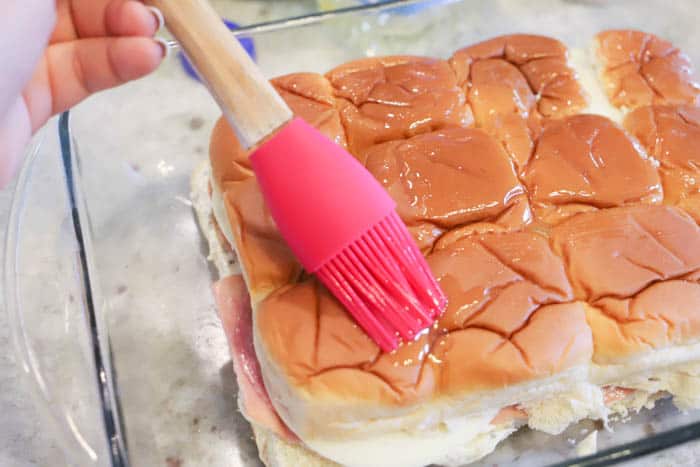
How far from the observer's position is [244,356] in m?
1.64

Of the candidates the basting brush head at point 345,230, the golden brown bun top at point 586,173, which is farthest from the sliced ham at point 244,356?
the golden brown bun top at point 586,173

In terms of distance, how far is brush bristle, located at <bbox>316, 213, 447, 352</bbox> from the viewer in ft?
4.45

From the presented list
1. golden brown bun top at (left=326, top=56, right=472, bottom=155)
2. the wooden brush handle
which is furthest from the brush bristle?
golden brown bun top at (left=326, top=56, right=472, bottom=155)

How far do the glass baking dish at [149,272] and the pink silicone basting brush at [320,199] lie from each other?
57 centimetres

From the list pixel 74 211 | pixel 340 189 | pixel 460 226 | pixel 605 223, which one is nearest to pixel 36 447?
pixel 74 211

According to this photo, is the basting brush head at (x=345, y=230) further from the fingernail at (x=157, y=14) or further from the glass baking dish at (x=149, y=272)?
the glass baking dish at (x=149, y=272)

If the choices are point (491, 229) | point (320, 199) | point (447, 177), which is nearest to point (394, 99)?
point (447, 177)

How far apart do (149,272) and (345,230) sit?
3.11 ft

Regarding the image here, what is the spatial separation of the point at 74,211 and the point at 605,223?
144 centimetres

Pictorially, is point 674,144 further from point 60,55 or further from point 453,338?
point 60,55

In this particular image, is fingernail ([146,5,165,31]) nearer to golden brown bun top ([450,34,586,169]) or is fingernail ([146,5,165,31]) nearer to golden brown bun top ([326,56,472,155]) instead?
golden brown bun top ([326,56,472,155])

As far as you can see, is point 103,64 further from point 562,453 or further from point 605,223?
point 562,453

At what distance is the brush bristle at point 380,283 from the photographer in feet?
4.45

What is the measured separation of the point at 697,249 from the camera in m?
1.53
